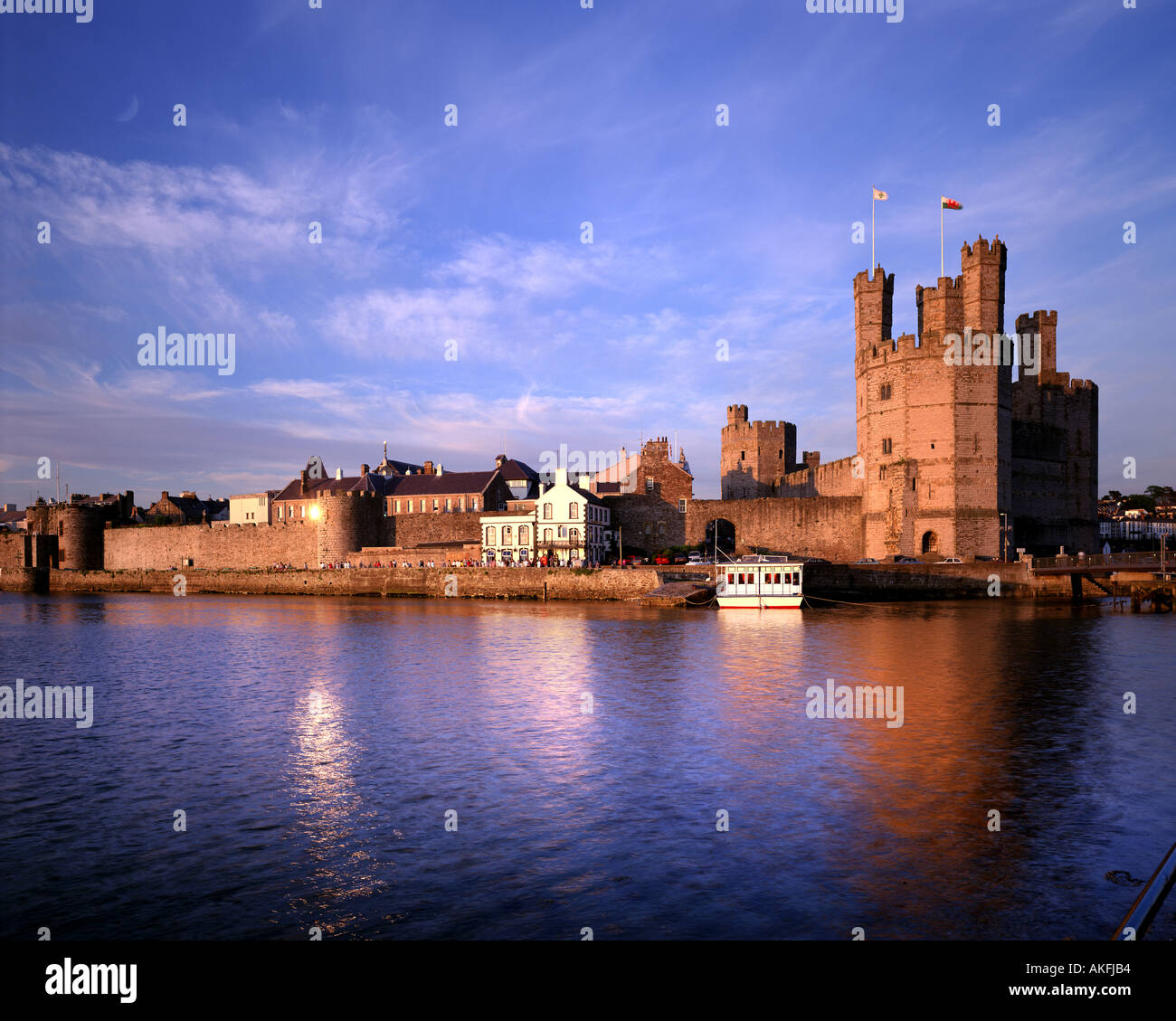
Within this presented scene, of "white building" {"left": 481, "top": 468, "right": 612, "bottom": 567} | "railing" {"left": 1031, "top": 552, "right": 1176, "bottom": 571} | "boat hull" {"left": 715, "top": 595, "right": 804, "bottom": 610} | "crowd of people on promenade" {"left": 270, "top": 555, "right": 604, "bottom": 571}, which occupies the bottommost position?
"boat hull" {"left": 715, "top": 595, "right": 804, "bottom": 610}

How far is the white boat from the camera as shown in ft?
167

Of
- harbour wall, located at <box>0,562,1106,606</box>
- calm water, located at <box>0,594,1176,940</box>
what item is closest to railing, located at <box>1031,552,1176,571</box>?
harbour wall, located at <box>0,562,1106,606</box>

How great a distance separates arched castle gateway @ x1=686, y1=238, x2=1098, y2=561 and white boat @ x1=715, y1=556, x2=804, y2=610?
12.1m

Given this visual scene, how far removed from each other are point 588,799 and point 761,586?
39.1 m

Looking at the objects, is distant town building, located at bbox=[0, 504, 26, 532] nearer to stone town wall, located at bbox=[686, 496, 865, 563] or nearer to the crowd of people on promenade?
the crowd of people on promenade

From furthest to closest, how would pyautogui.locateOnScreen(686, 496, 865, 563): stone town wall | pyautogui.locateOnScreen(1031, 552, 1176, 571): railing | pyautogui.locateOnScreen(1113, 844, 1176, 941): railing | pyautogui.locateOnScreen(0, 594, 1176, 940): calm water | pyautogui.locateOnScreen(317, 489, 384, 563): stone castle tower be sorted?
1. pyautogui.locateOnScreen(317, 489, 384, 563): stone castle tower
2. pyautogui.locateOnScreen(686, 496, 865, 563): stone town wall
3. pyautogui.locateOnScreen(1031, 552, 1176, 571): railing
4. pyautogui.locateOnScreen(0, 594, 1176, 940): calm water
5. pyautogui.locateOnScreen(1113, 844, 1176, 941): railing

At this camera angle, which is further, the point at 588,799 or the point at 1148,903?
the point at 588,799

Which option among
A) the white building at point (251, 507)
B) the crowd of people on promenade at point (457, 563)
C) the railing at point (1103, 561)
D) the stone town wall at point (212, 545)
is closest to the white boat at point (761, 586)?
the crowd of people on promenade at point (457, 563)

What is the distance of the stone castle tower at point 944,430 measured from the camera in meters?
58.6

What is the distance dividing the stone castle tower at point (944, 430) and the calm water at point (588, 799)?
30.1 m

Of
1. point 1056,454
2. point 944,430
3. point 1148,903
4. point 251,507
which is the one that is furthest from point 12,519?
point 1148,903

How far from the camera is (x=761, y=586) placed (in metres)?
51.2

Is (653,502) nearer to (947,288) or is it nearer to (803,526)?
(803,526)
